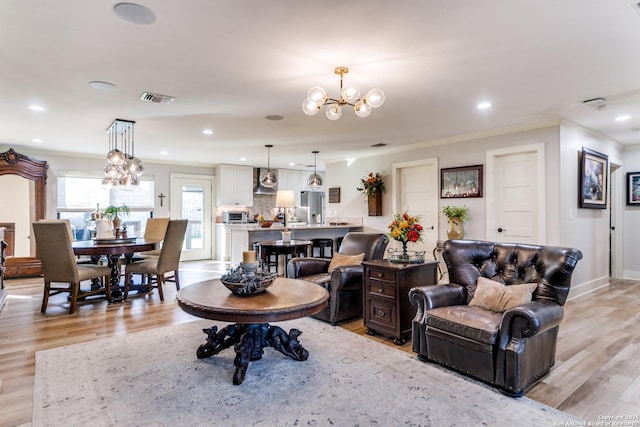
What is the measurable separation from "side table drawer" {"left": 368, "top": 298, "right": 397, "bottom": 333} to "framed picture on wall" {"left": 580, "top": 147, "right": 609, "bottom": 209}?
12.1 feet

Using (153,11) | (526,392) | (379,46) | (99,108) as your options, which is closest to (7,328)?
(99,108)

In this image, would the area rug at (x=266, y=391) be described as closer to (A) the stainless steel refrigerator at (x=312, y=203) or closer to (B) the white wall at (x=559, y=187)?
(B) the white wall at (x=559, y=187)

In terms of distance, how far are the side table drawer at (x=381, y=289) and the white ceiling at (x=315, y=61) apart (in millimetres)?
1875

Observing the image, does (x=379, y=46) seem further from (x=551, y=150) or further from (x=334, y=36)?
(x=551, y=150)

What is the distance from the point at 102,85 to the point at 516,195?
213 inches

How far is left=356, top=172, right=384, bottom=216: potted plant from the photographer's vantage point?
7.14 metres

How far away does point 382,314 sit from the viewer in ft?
11.0

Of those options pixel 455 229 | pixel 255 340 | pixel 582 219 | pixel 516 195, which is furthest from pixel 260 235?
pixel 582 219

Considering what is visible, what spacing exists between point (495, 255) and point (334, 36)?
2.22m

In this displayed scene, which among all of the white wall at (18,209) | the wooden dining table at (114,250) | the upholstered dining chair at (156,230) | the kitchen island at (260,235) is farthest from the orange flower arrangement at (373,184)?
the white wall at (18,209)

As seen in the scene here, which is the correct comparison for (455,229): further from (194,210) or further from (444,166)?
(194,210)

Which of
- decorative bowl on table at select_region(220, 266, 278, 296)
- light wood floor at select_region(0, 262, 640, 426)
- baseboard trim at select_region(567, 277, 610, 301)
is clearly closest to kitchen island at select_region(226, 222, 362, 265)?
light wood floor at select_region(0, 262, 640, 426)

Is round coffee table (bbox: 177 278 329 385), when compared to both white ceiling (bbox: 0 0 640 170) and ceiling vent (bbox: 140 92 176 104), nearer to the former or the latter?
white ceiling (bbox: 0 0 640 170)

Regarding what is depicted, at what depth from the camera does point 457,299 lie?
2.98m
